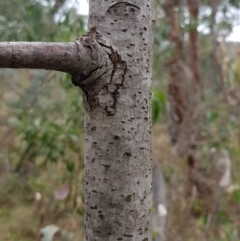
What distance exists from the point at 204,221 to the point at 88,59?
1.99m

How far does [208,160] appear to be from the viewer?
2773 millimetres

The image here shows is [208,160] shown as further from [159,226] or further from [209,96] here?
[159,226]

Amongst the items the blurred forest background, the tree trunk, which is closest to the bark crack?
the tree trunk

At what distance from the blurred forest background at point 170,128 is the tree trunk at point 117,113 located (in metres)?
0.87

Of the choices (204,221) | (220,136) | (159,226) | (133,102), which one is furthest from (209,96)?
(133,102)

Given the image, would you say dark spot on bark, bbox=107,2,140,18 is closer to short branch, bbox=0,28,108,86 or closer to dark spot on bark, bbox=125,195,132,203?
short branch, bbox=0,28,108,86

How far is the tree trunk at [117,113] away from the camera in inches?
16.6

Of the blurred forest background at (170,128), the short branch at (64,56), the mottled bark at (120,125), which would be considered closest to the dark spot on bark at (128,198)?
the mottled bark at (120,125)

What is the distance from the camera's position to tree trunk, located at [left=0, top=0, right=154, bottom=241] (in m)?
0.42

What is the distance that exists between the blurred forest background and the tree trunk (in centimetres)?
87

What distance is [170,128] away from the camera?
3283 millimetres

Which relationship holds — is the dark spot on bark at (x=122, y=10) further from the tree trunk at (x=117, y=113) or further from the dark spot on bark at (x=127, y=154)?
the dark spot on bark at (x=127, y=154)

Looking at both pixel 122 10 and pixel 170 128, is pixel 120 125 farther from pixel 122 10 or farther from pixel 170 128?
pixel 170 128

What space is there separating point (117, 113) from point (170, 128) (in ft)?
9.47
